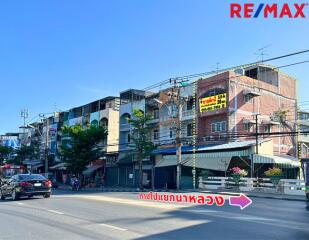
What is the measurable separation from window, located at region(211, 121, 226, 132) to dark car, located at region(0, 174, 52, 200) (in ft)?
69.3

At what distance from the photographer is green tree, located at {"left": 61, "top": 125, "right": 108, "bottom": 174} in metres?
42.4

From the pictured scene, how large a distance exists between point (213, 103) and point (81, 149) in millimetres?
15344

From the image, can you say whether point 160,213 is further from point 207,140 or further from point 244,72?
point 244,72

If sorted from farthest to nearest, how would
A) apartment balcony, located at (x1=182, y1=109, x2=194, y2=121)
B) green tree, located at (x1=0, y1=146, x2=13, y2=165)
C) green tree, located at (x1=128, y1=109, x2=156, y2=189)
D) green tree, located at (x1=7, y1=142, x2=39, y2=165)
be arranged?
green tree, located at (x1=0, y1=146, x2=13, y2=165) → green tree, located at (x1=7, y1=142, x2=39, y2=165) → apartment balcony, located at (x1=182, y1=109, x2=194, y2=121) → green tree, located at (x1=128, y1=109, x2=156, y2=189)

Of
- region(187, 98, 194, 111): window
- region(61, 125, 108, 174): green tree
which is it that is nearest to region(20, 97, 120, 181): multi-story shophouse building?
region(61, 125, 108, 174): green tree

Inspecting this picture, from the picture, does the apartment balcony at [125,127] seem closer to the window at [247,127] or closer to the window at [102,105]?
the window at [102,105]

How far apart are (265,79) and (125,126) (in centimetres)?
1858

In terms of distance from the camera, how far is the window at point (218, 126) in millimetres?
38594

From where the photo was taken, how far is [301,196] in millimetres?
25734

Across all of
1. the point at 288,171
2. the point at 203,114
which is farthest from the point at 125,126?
the point at 288,171

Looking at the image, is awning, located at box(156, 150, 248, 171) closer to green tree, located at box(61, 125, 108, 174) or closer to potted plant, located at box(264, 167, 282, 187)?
potted plant, located at box(264, 167, 282, 187)

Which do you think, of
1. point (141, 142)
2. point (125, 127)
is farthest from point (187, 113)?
point (125, 127)

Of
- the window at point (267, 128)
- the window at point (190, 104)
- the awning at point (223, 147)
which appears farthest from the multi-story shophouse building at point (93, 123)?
the window at point (267, 128)

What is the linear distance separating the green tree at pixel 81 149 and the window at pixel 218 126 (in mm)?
12517
